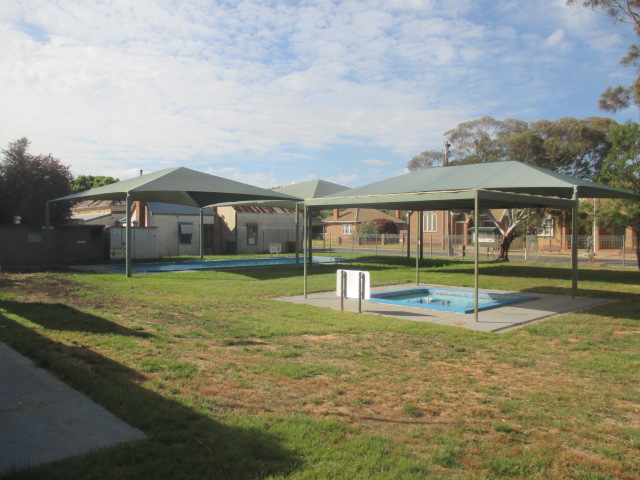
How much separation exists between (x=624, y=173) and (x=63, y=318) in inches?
804

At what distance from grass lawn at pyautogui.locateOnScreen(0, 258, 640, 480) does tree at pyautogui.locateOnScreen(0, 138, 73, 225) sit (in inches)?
726

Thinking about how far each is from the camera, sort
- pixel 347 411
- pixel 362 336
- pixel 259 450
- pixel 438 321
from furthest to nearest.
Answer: pixel 438 321 < pixel 362 336 < pixel 347 411 < pixel 259 450

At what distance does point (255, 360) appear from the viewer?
652 centimetres

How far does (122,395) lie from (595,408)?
4649 millimetres

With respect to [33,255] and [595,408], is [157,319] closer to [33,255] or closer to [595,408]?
[595,408]

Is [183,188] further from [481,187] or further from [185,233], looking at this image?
[185,233]

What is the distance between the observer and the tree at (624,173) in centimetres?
2014

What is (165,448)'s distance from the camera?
3773 mm

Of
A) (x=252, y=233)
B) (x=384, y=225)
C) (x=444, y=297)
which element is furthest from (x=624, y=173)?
(x=384, y=225)

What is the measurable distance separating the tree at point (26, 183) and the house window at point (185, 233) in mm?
7310

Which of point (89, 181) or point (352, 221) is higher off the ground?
point (89, 181)

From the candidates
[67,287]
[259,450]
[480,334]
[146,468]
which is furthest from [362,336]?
[67,287]

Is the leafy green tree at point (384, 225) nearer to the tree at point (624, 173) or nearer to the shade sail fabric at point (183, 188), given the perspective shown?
the shade sail fabric at point (183, 188)

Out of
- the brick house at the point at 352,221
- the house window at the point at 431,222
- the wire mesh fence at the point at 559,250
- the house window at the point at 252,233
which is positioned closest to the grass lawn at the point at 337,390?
the wire mesh fence at the point at 559,250
